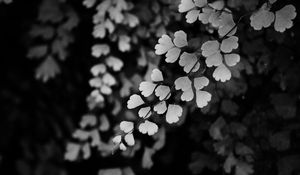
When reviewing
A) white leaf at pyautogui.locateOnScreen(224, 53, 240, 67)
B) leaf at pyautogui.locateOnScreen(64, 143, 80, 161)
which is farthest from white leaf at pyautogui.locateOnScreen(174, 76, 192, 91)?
leaf at pyautogui.locateOnScreen(64, 143, 80, 161)

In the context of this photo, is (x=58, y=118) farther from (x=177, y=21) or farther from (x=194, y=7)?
(x=194, y=7)

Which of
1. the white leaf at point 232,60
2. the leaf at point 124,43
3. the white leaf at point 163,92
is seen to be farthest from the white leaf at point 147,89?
the leaf at point 124,43

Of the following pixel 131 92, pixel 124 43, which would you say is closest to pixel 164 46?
pixel 124 43

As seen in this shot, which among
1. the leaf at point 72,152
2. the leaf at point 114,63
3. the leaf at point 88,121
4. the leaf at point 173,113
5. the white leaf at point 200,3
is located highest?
the white leaf at point 200,3

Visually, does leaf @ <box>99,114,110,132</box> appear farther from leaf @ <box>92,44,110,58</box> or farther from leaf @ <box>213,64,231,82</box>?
leaf @ <box>213,64,231,82</box>

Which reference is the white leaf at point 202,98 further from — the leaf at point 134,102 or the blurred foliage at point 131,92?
the leaf at point 134,102

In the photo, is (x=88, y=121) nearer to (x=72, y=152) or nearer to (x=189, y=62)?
(x=72, y=152)

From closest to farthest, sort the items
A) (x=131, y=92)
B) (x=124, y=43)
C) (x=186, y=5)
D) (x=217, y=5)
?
(x=186, y=5) → (x=217, y=5) → (x=124, y=43) → (x=131, y=92)
